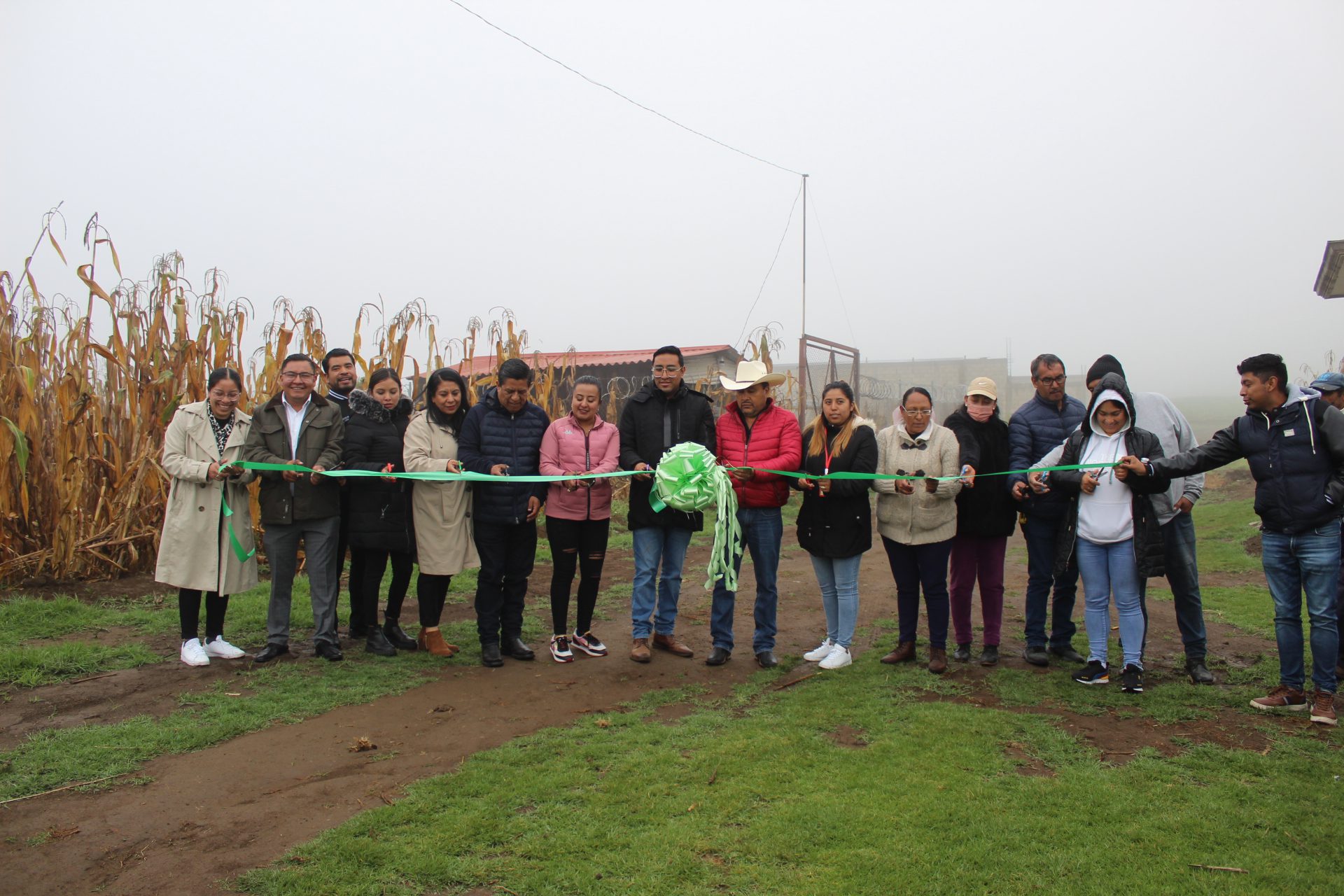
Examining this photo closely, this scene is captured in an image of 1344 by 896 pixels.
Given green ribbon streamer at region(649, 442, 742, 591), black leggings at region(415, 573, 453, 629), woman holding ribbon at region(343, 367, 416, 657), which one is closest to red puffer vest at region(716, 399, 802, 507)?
green ribbon streamer at region(649, 442, 742, 591)

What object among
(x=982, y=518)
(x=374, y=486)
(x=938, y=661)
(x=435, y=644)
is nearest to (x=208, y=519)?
(x=374, y=486)

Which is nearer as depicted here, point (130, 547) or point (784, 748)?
point (784, 748)

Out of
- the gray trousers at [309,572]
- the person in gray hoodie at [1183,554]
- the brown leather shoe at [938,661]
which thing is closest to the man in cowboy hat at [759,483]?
the brown leather shoe at [938,661]

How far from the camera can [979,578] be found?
18.9 feet

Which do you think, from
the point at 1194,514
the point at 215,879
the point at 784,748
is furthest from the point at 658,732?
the point at 1194,514

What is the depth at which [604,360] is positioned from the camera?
2097 centimetres

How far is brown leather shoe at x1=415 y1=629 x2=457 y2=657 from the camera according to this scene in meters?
5.95

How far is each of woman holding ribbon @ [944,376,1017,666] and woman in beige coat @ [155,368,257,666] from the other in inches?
184

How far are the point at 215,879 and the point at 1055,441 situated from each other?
525 cm

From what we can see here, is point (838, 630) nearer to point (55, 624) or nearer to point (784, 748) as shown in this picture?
point (784, 748)

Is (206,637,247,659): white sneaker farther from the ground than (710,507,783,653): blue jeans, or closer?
closer

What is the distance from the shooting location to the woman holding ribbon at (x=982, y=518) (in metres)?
5.62

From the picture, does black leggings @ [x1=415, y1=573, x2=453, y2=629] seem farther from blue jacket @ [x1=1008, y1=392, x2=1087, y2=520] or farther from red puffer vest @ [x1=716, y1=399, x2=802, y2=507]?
blue jacket @ [x1=1008, y1=392, x2=1087, y2=520]

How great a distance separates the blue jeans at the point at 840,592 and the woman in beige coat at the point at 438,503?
2.38 metres
